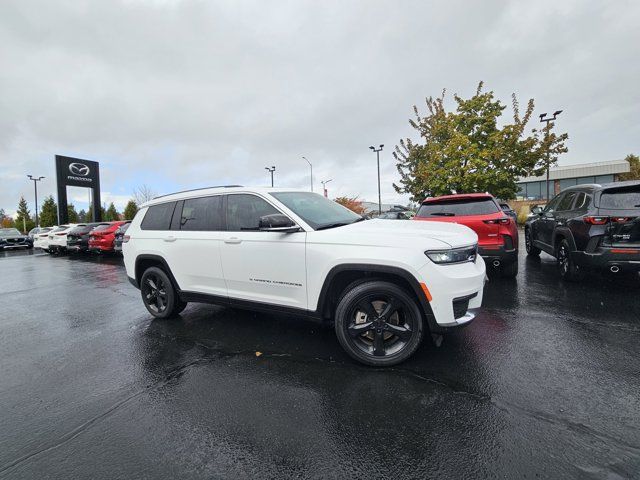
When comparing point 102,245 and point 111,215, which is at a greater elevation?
point 111,215

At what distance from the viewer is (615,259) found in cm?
513

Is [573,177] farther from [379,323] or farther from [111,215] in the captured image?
[111,215]

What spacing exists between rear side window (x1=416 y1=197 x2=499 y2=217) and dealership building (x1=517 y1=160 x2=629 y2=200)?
44.6 meters

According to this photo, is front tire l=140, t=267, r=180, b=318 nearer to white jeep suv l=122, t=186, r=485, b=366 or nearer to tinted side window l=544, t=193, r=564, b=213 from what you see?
white jeep suv l=122, t=186, r=485, b=366

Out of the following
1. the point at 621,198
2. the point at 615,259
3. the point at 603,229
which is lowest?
the point at 615,259

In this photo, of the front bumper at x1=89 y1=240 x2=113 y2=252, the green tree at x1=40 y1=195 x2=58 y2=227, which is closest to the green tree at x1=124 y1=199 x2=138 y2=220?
the green tree at x1=40 y1=195 x2=58 y2=227

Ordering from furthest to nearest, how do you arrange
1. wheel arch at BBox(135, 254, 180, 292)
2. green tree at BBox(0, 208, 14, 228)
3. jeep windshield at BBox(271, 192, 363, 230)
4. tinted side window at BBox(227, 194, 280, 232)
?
green tree at BBox(0, 208, 14, 228)
wheel arch at BBox(135, 254, 180, 292)
tinted side window at BBox(227, 194, 280, 232)
jeep windshield at BBox(271, 192, 363, 230)

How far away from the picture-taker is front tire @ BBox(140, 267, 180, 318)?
189 inches

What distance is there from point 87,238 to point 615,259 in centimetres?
1880

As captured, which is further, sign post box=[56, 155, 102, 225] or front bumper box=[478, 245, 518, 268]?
sign post box=[56, 155, 102, 225]

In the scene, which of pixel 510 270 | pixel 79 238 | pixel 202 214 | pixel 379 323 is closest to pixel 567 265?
pixel 510 270

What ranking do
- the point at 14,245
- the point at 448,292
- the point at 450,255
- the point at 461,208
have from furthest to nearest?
the point at 14,245 → the point at 461,208 → the point at 450,255 → the point at 448,292

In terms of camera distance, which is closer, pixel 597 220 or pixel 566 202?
pixel 597 220

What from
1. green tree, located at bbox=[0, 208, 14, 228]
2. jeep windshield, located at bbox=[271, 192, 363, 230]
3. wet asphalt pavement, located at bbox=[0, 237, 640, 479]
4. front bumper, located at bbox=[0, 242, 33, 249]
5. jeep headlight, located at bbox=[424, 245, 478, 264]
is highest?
green tree, located at bbox=[0, 208, 14, 228]
